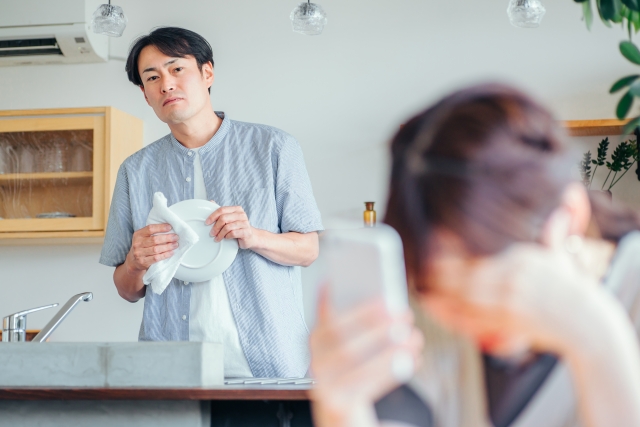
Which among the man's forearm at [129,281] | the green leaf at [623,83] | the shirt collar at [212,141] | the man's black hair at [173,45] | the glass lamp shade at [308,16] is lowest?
the man's forearm at [129,281]

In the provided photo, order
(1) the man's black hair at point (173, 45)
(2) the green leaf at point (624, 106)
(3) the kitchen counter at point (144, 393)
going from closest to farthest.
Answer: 1. (2) the green leaf at point (624, 106)
2. (3) the kitchen counter at point (144, 393)
3. (1) the man's black hair at point (173, 45)

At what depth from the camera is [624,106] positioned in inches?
23.5

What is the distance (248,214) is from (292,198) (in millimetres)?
117

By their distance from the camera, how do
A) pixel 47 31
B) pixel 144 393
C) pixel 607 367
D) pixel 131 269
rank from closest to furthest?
1. pixel 607 367
2. pixel 144 393
3. pixel 131 269
4. pixel 47 31

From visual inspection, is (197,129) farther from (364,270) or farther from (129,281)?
(364,270)

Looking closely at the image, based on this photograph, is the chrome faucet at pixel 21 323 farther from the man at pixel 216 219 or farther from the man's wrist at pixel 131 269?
the man's wrist at pixel 131 269

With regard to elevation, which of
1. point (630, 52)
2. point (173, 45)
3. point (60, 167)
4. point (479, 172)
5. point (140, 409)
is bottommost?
point (140, 409)

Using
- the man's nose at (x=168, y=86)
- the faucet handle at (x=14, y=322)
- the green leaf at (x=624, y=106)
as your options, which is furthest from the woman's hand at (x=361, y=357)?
the faucet handle at (x=14, y=322)

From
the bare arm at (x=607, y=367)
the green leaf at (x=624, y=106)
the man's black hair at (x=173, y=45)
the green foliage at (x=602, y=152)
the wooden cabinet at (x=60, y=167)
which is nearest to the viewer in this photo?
the bare arm at (x=607, y=367)

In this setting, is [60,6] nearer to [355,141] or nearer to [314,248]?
[355,141]

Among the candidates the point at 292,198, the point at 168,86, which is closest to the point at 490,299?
the point at 292,198

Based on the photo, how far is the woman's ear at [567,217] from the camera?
15.0 inches

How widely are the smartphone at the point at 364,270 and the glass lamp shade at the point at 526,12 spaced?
2.36 metres

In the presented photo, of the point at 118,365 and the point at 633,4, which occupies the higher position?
the point at 633,4
